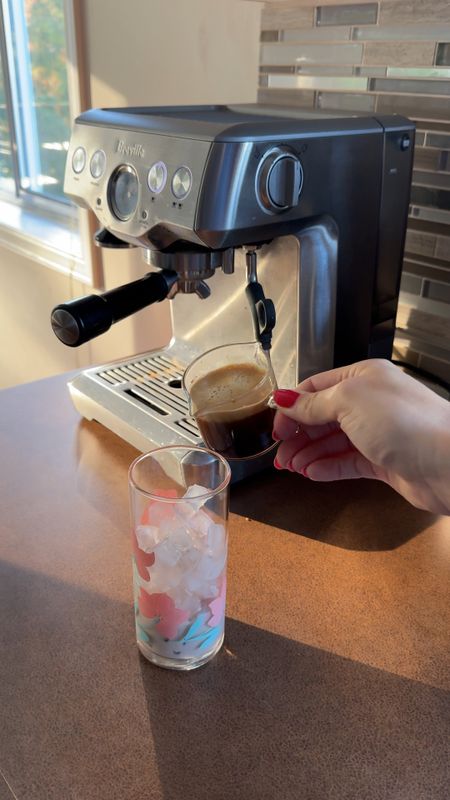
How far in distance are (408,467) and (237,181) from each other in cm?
27

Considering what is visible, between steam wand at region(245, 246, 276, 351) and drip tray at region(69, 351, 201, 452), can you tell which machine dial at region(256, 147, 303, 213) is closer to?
steam wand at region(245, 246, 276, 351)

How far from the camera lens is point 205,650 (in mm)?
528

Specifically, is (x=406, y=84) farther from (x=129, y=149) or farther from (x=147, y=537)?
(x=147, y=537)

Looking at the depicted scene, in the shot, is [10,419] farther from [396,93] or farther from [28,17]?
[28,17]

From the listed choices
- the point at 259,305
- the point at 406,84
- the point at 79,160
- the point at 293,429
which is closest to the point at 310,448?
the point at 293,429

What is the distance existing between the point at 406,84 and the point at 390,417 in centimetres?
51

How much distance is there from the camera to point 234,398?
2.03 ft

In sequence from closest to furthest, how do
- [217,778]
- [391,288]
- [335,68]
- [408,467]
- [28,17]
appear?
[217,778]
[408,467]
[391,288]
[335,68]
[28,17]

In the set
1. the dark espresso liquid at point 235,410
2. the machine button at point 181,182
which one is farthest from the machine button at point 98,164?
the dark espresso liquid at point 235,410

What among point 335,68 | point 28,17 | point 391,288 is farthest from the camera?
point 28,17

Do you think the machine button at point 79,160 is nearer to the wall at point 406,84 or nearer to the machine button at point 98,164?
the machine button at point 98,164

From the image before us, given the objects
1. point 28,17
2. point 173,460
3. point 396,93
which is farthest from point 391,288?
point 28,17

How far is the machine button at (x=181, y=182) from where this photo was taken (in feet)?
1.87

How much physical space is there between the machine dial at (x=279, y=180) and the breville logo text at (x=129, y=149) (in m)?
0.12
